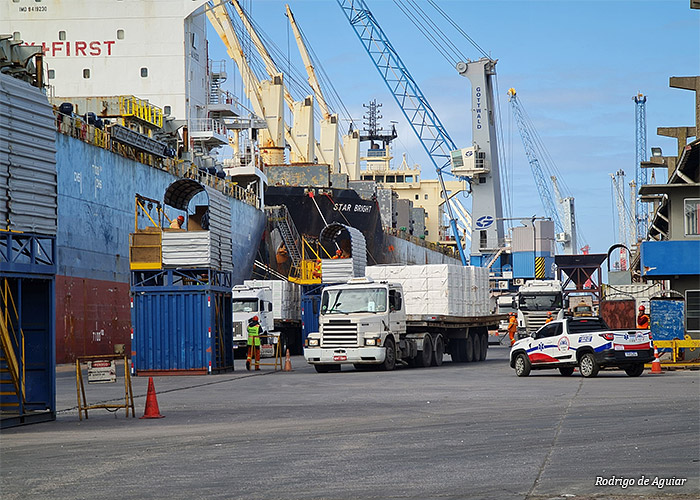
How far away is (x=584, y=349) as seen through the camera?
1015 inches

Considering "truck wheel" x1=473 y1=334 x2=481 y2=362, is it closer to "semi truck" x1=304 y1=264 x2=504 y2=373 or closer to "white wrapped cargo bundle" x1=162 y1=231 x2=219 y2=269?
"semi truck" x1=304 y1=264 x2=504 y2=373

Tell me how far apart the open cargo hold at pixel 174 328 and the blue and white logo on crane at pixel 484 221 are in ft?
188

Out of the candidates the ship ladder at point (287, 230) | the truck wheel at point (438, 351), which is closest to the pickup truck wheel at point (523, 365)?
the truck wheel at point (438, 351)

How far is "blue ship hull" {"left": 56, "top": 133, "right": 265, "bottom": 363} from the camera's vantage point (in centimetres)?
3656

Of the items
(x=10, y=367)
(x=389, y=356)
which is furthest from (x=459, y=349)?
(x=10, y=367)

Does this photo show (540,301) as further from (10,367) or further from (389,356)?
(10,367)

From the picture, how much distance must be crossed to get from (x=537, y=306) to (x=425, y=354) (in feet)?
50.7

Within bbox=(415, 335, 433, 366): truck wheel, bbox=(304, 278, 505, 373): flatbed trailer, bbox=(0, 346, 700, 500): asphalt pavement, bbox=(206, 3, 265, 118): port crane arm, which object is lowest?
bbox=(0, 346, 700, 500): asphalt pavement

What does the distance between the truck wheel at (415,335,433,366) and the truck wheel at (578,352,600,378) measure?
7176 mm

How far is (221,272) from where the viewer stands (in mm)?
31062

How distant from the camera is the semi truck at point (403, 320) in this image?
95.2 feet

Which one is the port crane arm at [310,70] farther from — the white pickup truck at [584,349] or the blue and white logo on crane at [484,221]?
the white pickup truck at [584,349]

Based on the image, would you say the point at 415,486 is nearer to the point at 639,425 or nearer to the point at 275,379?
the point at 639,425

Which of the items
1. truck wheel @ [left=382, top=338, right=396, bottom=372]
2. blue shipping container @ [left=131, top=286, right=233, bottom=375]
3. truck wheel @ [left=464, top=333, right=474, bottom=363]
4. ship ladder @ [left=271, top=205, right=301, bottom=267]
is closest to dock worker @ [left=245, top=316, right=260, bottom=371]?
blue shipping container @ [left=131, top=286, right=233, bottom=375]
